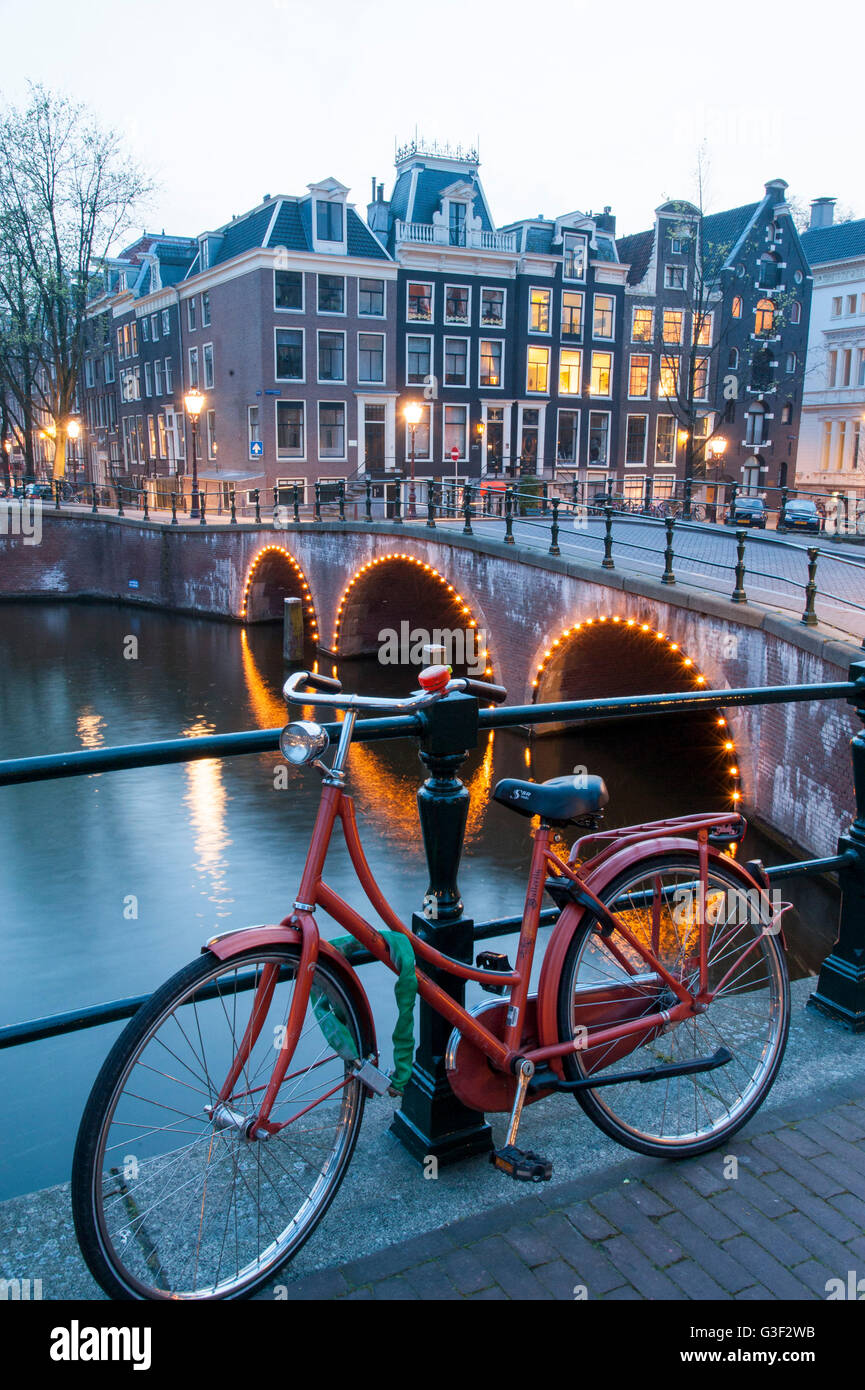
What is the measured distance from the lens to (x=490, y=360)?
35.7 meters

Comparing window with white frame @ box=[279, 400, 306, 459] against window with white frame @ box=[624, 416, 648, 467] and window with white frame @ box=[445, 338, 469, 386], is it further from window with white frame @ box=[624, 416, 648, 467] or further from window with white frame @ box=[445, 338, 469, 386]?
window with white frame @ box=[624, 416, 648, 467]

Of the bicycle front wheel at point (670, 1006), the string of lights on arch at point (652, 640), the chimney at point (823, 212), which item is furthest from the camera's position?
the chimney at point (823, 212)

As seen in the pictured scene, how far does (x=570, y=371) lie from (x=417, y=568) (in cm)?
1659

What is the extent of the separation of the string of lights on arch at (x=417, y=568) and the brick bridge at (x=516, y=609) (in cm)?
5

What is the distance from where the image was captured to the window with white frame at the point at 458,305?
Answer: 34.9m

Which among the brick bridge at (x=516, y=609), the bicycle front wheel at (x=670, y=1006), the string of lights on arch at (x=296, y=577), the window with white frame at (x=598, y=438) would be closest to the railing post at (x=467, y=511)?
the brick bridge at (x=516, y=609)

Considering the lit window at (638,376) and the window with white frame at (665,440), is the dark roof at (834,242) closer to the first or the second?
the lit window at (638,376)

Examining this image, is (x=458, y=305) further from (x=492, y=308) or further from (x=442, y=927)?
(x=442, y=927)

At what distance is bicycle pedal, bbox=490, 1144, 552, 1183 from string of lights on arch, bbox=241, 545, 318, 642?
945 inches

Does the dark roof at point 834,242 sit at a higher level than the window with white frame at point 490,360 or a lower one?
higher

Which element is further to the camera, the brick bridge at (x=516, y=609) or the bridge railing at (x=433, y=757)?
the brick bridge at (x=516, y=609)

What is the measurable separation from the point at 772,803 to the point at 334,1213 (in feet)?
34.0

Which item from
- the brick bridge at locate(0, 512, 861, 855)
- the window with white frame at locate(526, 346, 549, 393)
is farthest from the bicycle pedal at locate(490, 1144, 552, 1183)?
the window with white frame at locate(526, 346, 549, 393)

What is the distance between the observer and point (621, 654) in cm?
1803
